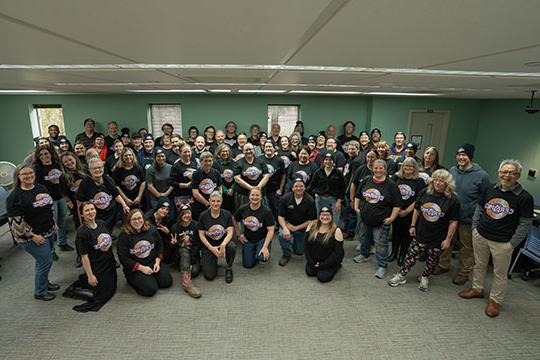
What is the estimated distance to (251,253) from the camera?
3531 millimetres

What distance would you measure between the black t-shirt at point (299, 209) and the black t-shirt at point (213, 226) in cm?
82

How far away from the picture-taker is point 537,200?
4453mm

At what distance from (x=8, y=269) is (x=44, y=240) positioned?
51.7 inches

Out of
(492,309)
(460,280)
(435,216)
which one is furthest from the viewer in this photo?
(460,280)

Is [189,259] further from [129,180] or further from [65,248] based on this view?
[65,248]

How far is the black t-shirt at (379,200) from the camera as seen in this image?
3.22 m

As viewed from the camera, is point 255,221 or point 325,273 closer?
point 325,273

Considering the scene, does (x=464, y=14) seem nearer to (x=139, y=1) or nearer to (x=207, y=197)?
(x=139, y=1)

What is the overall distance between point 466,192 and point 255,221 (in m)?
2.45

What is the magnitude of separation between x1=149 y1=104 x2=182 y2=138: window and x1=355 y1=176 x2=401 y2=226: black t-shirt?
5343mm

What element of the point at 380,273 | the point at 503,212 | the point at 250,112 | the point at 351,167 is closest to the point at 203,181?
the point at 351,167

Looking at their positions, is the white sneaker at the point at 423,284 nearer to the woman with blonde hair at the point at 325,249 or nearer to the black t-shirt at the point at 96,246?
the woman with blonde hair at the point at 325,249

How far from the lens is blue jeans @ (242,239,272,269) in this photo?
3525 millimetres

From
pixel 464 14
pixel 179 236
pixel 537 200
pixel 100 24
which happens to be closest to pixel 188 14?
pixel 100 24
